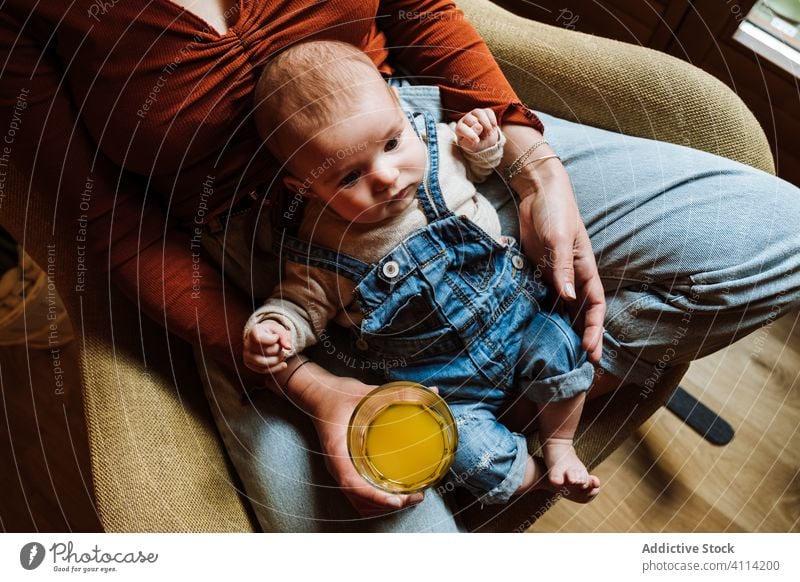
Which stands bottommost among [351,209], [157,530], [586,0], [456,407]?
[157,530]

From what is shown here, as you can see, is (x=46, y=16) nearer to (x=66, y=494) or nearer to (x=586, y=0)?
(x=66, y=494)

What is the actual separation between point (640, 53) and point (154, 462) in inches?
25.3

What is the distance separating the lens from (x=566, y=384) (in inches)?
20.8

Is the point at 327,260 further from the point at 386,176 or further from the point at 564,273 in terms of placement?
the point at 564,273

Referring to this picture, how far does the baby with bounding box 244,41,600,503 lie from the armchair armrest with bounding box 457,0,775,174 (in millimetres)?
148

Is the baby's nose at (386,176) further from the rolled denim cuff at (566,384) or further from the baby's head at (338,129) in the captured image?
the rolled denim cuff at (566,384)

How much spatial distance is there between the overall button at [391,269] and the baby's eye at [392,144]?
103 mm

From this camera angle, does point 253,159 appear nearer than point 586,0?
Yes

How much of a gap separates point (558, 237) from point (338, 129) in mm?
223

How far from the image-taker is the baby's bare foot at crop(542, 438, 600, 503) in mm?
521

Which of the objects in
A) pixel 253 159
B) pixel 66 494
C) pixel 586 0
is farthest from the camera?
pixel 586 0

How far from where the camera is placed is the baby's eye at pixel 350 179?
0.48 m

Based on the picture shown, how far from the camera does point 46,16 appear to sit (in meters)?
0.45

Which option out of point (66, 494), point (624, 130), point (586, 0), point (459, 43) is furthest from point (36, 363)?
point (586, 0)
